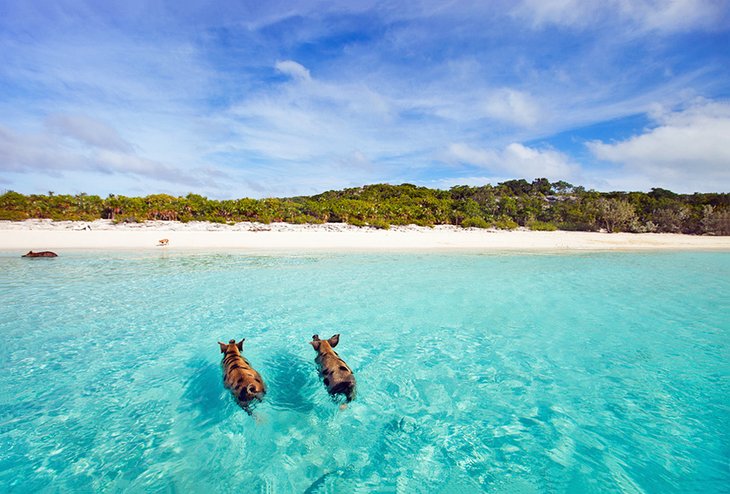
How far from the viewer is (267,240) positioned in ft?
90.8

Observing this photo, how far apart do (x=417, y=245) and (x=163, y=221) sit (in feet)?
86.3

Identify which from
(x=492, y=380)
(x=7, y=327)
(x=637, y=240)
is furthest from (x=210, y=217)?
(x=637, y=240)

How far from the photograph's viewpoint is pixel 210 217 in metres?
36.4

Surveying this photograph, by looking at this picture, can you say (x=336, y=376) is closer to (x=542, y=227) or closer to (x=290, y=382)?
(x=290, y=382)

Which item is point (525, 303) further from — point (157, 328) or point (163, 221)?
point (163, 221)

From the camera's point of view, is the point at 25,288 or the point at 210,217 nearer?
the point at 25,288

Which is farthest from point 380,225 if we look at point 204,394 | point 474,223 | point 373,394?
point 204,394

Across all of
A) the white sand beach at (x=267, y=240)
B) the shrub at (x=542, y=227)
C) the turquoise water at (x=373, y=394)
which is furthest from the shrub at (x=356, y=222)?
the turquoise water at (x=373, y=394)

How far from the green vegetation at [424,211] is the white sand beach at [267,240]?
129 inches

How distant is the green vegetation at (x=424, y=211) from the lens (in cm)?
3609

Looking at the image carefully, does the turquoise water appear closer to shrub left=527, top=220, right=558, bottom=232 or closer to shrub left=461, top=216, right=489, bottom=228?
shrub left=461, top=216, right=489, bottom=228

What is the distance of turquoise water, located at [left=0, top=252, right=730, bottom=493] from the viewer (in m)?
3.42

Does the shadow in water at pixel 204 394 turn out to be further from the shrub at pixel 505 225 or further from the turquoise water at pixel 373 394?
the shrub at pixel 505 225

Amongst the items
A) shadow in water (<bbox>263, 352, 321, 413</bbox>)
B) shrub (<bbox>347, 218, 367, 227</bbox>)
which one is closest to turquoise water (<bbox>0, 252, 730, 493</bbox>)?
shadow in water (<bbox>263, 352, 321, 413</bbox>)
